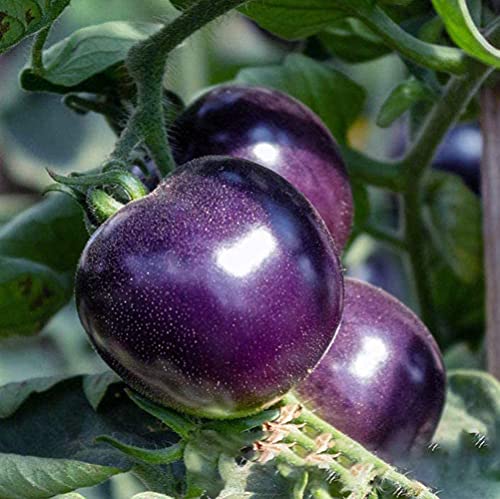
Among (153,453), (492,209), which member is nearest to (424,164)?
(492,209)

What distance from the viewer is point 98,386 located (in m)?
0.74

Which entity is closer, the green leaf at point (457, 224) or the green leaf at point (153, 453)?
the green leaf at point (153, 453)

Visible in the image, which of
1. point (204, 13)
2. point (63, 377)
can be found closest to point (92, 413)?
point (63, 377)

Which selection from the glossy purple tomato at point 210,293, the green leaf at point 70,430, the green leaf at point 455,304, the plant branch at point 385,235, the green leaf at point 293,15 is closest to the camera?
the glossy purple tomato at point 210,293

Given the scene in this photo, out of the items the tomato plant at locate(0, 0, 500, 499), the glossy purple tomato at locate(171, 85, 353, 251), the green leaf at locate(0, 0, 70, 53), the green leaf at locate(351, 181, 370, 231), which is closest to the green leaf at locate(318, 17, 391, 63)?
the tomato plant at locate(0, 0, 500, 499)

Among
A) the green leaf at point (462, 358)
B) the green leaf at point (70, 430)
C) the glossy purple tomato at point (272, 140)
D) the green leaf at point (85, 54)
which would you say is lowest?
the green leaf at point (462, 358)

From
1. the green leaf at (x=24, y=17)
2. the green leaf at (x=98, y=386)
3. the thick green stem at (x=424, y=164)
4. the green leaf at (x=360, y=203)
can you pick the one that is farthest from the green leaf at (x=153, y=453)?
the green leaf at (x=360, y=203)

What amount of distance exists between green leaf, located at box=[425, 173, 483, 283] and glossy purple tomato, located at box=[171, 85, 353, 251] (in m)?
0.35

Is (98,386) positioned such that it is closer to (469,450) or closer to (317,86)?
(469,450)

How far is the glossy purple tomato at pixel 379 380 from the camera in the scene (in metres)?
0.68

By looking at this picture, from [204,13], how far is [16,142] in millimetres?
894

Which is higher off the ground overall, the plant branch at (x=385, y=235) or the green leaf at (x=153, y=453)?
the green leaf at (x=153, y=453)

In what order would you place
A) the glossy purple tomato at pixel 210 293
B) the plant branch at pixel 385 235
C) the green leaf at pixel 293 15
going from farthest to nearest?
the plant branch at pixel 385 235 → the green leaf at pixel 293 15 → the glossy purple tomato at pixel 210 293

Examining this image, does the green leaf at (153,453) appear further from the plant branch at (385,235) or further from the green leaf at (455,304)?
the green leaf at (455,304)
